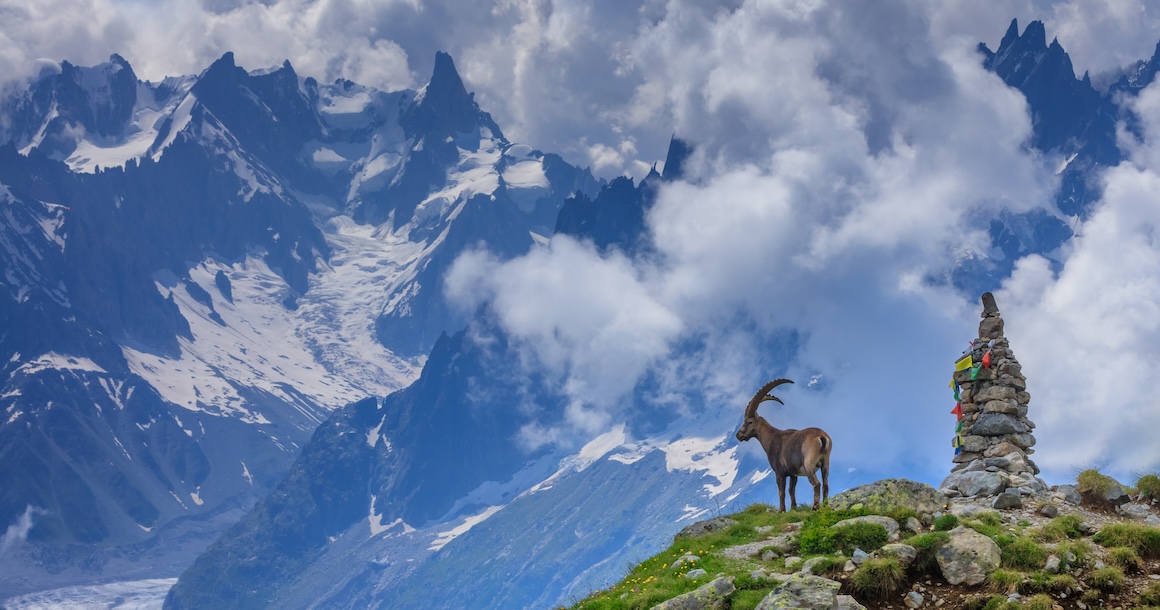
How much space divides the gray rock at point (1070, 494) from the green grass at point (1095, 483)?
343 mm

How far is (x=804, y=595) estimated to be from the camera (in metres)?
23.1

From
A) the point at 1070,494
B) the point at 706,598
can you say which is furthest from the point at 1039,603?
the point at 1070,494

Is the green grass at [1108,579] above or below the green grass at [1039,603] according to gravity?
above

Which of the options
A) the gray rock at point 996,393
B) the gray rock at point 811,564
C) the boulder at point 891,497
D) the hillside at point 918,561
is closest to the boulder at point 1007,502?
the hillside at point 918,561

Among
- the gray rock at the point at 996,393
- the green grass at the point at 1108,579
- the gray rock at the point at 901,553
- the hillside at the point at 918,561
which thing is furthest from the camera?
the gray rock at the point at 996,393

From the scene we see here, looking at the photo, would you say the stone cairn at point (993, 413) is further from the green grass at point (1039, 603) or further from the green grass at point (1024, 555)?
the green grass at point (1039, 603)

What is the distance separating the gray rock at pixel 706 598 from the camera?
24656 mm

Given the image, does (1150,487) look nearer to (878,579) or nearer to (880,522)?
(880,522)

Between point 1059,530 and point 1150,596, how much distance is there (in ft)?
12.2

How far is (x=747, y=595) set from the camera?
2436 centimetres

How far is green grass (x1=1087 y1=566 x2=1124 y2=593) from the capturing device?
2297cm

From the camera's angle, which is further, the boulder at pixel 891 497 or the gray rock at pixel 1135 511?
the gray rock at pixel 1135 511


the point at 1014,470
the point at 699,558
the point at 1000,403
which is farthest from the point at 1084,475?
the point at 699,558

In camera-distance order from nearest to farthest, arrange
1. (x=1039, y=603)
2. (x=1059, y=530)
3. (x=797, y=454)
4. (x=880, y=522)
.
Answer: (x=1039, y=603), (x=1059, y=530), (x=880, y=522), (x=797, y=454)
